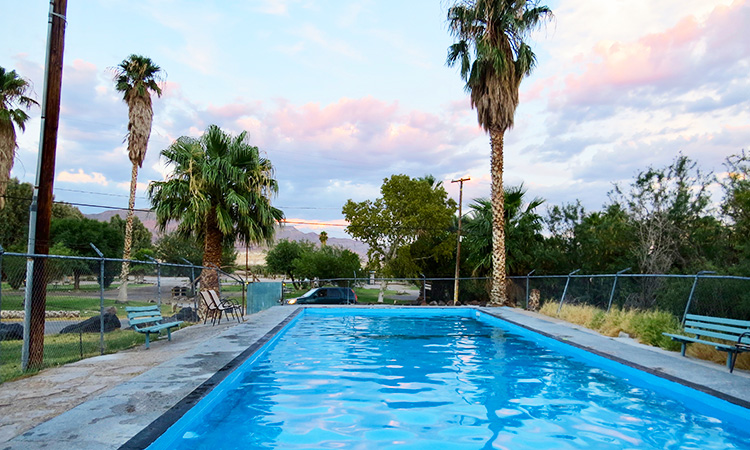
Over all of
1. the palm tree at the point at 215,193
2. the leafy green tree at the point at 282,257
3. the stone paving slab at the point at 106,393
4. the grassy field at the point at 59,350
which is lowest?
the grassy field at the point at 59,350

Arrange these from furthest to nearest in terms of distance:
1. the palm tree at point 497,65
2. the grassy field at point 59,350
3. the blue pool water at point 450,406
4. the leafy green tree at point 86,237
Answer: the leafy green tree at point 86,237 < the palm tree at point 497,65 < the grassy field at point 59,350 < the blue pool water at point 450,406

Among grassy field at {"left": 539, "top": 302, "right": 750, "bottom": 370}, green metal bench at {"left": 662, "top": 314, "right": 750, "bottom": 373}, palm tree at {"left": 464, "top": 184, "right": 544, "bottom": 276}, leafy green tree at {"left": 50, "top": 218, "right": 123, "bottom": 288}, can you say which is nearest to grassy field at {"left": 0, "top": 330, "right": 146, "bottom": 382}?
green metal bench at {"left": 662, "top": 314, "right": 750, "bottom": 373}

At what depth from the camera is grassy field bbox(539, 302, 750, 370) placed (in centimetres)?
920

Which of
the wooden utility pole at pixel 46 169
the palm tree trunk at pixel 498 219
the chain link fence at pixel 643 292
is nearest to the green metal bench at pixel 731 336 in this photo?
the chain link fence at pixel 643 292

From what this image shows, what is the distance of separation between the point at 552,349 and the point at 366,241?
89.5 ft

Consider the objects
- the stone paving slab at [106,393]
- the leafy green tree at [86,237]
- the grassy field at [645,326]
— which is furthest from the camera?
the leafy green tree at [86,237]

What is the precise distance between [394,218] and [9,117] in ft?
80.8

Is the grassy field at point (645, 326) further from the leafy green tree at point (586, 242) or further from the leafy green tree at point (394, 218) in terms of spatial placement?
the leafy green tree at point (394, 218)

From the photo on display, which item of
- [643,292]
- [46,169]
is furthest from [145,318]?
[643,292]

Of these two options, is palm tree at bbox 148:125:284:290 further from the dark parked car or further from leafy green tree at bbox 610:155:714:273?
leafy green tree at bbox 610:155:714:273

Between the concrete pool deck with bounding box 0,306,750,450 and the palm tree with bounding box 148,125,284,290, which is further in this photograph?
the palm tree with bounding box 148,125,284,290

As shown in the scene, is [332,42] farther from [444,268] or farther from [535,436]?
[444,268]

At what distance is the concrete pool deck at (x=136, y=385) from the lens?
4633 millimetres

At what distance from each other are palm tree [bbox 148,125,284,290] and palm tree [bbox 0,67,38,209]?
13233mm
